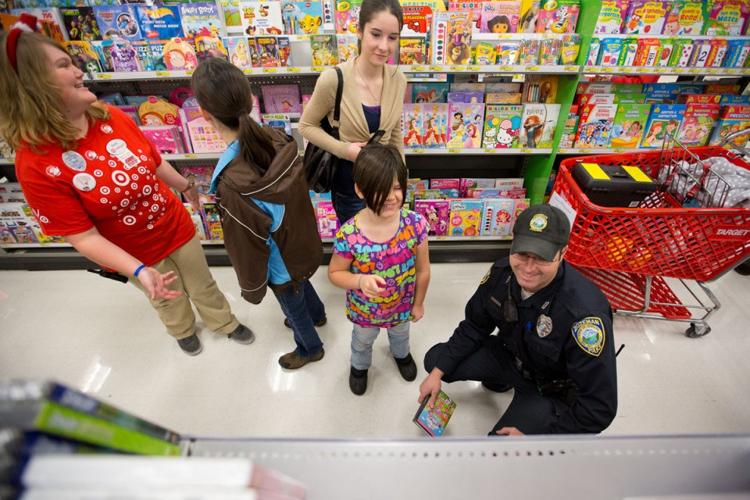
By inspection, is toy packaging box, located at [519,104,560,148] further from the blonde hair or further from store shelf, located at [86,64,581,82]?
the blonde hair

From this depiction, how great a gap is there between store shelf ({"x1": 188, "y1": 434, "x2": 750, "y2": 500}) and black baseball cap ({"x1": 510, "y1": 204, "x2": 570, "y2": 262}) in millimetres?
610

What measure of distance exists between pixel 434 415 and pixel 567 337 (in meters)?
0.65

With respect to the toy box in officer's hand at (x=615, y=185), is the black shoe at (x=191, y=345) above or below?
below

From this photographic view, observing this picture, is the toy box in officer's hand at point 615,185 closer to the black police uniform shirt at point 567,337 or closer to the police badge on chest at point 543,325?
the black police uniform shirt at point 567,337

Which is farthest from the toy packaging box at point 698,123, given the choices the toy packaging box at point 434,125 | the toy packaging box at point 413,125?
the toy packaging box at point 413,125

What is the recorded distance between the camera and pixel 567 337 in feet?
4.39

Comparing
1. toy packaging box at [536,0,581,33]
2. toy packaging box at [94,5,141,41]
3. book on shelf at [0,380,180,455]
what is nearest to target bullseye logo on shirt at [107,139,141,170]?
toy packaging box at [94,5,141,41]

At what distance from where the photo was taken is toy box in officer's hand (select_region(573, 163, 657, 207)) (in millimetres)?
1943

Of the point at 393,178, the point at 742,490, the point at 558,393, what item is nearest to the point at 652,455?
the point at 742,490

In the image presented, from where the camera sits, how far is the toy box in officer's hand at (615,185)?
194 cm

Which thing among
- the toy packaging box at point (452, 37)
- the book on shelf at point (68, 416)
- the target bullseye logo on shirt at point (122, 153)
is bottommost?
the target bullseye logo on shirt at point (122, 153)

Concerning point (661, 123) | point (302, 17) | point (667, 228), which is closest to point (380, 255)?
point (667, 228)

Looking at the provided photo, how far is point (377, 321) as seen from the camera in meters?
1.78

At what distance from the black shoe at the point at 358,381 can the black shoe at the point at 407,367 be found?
0.22 metres
